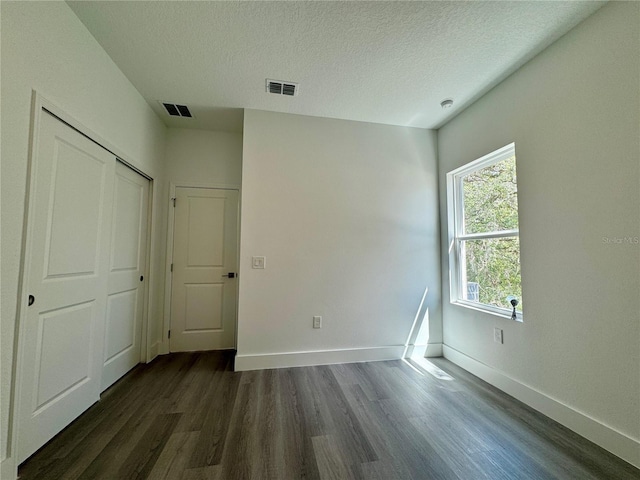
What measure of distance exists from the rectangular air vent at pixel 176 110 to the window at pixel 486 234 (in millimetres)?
3033

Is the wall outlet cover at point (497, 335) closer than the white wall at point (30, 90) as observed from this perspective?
No

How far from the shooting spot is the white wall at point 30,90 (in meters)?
1.26

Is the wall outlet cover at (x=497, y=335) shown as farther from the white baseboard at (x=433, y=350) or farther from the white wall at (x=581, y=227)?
the white baseboard at (x=433, y=350)

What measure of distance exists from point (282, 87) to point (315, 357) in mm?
2707

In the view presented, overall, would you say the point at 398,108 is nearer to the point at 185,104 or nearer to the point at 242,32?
the point at 242,32

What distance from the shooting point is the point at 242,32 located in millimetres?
1793

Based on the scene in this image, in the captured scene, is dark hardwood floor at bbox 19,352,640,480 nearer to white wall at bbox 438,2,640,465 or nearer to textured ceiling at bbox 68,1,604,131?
white wall at bbox 438,2,640,465

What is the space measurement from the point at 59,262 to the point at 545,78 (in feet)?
11.9

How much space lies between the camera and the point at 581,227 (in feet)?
5.59

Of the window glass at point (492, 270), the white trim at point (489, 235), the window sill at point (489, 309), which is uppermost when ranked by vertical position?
the white trim at point (489, 235)

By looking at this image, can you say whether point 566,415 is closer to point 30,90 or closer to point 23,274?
point 23,274

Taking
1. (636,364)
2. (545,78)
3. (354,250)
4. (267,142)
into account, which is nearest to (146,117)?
(267,142)

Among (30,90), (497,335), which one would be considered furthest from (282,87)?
(497,335)

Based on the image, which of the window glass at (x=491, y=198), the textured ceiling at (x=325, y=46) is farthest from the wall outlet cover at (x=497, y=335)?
the textured ceiling at (x=325, y=46)
